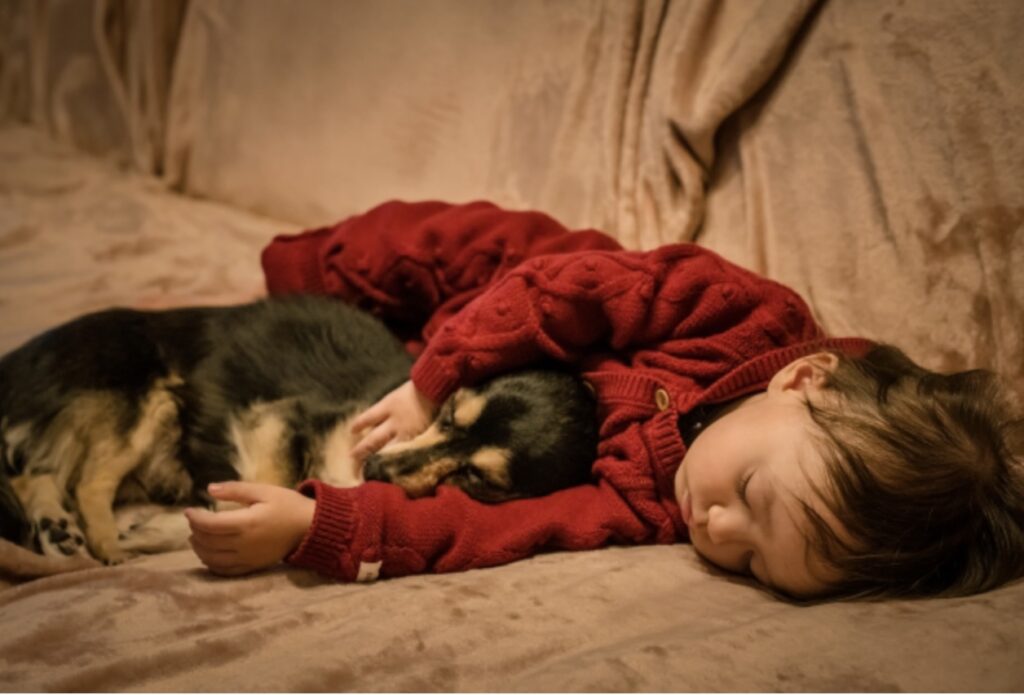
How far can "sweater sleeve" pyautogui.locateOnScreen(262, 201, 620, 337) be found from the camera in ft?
5.85

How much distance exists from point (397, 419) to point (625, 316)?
1.53 feet

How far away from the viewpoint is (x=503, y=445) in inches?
57.2

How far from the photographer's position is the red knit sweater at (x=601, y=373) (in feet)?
4.03

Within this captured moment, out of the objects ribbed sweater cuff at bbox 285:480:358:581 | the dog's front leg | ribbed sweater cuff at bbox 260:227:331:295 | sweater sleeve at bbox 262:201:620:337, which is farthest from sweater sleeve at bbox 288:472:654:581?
ribbed sweater cuff at bbox 260:227:331:295

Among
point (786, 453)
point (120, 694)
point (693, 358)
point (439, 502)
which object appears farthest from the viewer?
point (693, 358)

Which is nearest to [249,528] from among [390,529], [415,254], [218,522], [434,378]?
[218,522]

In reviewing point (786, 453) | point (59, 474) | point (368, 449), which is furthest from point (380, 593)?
point (59, 474)

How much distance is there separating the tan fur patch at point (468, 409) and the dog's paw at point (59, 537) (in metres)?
0.66

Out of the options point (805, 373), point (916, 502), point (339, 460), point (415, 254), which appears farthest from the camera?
point (415, 254)

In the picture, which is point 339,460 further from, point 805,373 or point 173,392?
point 805,373

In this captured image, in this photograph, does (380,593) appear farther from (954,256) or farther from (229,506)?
(954,256)

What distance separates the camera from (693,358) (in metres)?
1.44

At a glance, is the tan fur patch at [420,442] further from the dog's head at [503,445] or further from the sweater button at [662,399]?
the sweater button at [662,399]

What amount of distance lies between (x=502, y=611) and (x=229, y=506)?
28.6 inches
